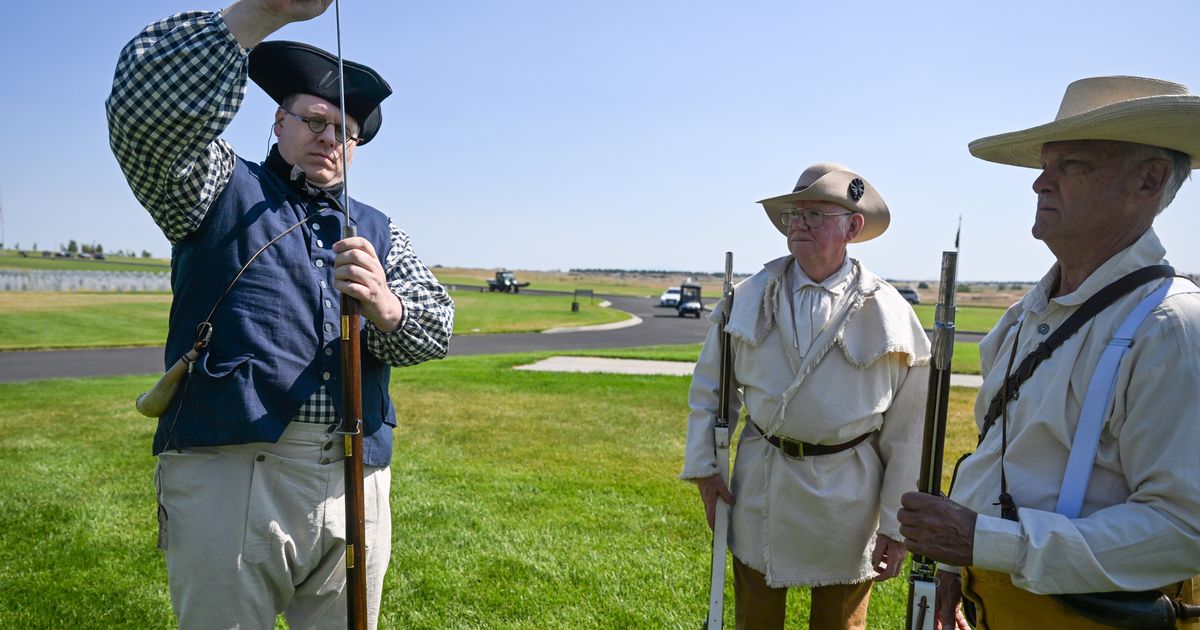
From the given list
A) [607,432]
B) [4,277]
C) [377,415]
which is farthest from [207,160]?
[4,277]

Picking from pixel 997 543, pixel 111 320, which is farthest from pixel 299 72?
pixel 111 320

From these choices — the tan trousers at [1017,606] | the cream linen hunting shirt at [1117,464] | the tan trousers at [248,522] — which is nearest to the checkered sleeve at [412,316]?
the tan trousers at [248,522]

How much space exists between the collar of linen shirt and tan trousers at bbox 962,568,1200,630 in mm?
1097

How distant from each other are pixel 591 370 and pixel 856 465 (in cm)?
1246

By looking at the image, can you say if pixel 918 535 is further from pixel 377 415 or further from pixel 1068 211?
pixel 377 415

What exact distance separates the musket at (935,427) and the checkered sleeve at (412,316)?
4.67 ft

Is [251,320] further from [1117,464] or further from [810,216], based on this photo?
[1117,464]

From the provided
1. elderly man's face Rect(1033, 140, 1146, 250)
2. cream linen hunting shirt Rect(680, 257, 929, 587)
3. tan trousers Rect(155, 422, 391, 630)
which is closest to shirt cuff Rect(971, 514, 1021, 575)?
elderly man's face Rect(1033, 140, 1146, 250)

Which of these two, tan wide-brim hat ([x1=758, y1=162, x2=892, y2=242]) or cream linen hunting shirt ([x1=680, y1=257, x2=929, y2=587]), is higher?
tan wide-brim hat ([x1=758, y1=162, x2=892, y2=242])

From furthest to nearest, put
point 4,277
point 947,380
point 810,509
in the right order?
point 4,277, point 810,509, point 947,380

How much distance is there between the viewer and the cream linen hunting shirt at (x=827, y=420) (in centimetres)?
298

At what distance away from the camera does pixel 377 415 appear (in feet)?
7.73

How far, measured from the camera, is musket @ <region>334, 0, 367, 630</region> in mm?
2076

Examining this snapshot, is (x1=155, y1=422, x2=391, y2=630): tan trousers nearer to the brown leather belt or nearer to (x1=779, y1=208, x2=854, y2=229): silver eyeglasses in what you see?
the brown leather belt
